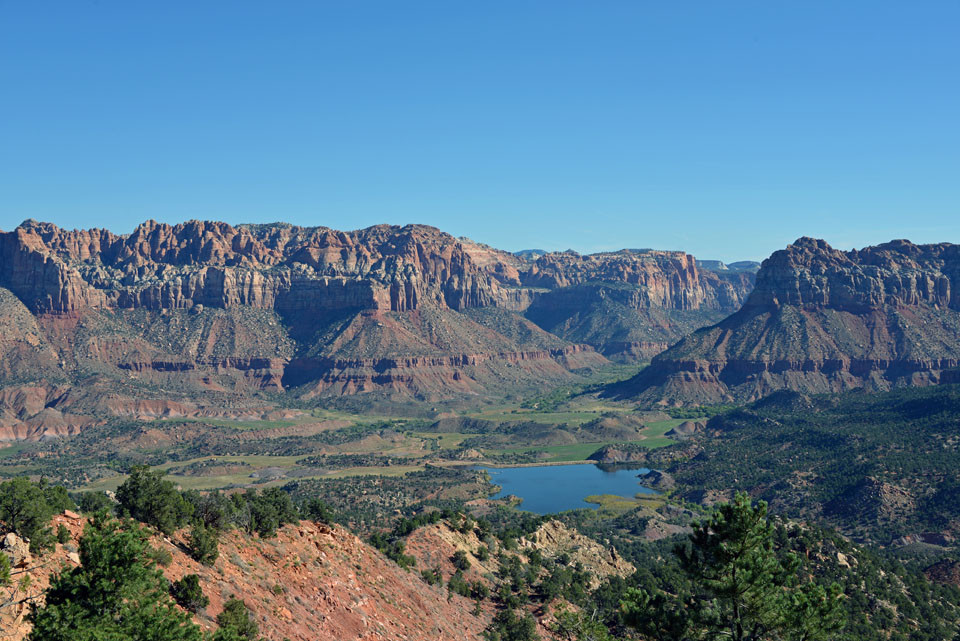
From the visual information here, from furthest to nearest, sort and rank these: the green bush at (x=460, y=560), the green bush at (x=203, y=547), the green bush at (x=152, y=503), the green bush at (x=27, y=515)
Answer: the green bush at (x=460, y=560), the green bush at (x=152, y=503), the green bush at (x=203, y=547), the green bush at (x=27, y=515)

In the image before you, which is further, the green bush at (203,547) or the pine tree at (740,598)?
the green bush at (203,547)

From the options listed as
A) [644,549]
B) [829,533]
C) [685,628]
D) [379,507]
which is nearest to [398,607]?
[685,628]

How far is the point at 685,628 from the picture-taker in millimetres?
41562

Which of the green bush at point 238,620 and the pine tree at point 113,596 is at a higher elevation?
the pine tree at point 113,596

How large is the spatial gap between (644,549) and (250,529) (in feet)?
244

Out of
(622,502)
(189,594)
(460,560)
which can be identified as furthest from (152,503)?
(622,502)

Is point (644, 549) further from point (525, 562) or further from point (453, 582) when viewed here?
point (453, 582)

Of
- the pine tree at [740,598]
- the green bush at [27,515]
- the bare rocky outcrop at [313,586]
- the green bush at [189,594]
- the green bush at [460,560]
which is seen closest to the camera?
the pine tree at [740,598]

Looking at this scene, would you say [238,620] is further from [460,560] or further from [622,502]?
[622,502]


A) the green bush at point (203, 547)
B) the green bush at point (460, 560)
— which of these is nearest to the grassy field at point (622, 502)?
the green bush at point (460, 560)

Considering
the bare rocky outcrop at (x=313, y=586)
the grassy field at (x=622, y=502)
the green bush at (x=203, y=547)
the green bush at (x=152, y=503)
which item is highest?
the green bush at (x=152, y=503)

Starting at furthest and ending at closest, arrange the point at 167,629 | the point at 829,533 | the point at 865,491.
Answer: the point at 865,491, the point at 829,533, the point at 167,629

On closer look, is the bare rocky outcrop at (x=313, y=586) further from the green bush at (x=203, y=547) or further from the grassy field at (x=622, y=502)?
the grassy field at (x=622, y=502)

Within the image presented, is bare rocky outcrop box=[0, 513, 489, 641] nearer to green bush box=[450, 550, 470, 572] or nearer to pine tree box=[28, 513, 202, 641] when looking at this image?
pine tree box=[28, 513, 202, 641]
